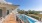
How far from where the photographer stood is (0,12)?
3539 mm

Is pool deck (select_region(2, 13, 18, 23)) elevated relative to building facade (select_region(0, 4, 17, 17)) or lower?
lower

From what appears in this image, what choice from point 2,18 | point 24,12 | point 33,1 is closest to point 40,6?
point 33,1

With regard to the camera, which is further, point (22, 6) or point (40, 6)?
point (22, 6)

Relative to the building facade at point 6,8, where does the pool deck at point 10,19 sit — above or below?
below

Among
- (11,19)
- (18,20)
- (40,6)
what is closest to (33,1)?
(40,6)

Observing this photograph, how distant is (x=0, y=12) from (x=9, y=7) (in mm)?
390

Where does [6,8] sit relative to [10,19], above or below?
above

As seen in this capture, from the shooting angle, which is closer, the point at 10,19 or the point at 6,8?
the point at 6,8

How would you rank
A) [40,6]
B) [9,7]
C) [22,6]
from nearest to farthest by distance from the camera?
[40,6] < [22,6] < [9,7]

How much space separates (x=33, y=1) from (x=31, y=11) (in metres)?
0.31

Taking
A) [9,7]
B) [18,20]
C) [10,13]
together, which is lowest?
[18,20]

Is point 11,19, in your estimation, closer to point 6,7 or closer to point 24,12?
point 6,7

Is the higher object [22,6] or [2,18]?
[22,6]

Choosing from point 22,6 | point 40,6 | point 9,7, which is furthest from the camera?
point 9,7
